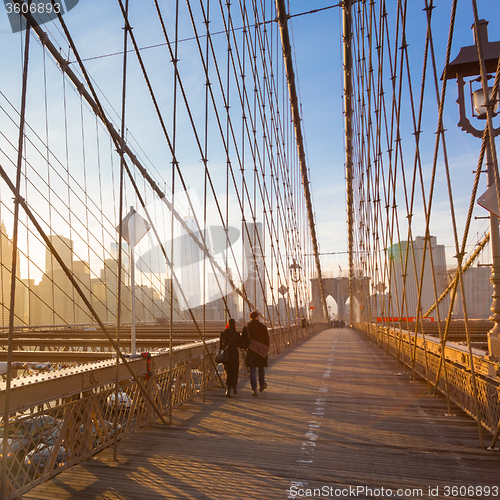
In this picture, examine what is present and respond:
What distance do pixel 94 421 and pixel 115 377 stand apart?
379mm

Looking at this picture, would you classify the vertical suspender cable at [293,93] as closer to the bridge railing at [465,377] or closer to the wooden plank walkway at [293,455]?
the bridge railing at [465,377]

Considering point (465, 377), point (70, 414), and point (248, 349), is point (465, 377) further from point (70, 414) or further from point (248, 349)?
point (70, 414)

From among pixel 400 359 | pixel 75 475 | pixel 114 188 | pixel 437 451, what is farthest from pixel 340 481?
pixel 114 188

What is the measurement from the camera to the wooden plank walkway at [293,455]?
2.81 metres

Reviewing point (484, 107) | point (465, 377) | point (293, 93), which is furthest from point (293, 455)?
point (293, 93)

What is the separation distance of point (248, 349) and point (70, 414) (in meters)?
3.52

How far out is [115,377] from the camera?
365 cm

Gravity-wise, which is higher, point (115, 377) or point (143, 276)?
point (143, 276)

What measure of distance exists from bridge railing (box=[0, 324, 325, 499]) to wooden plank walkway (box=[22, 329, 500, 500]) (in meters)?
0.12

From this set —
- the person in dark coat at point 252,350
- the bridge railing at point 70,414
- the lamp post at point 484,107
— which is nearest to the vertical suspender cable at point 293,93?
the lamp post at point 484,107

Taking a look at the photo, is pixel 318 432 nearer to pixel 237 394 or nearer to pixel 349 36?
pixel 237 394

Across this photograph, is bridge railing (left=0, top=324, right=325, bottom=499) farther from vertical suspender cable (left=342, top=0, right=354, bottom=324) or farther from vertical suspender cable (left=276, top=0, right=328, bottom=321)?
vertical suspender cable (left=342, top=0, right=354, bottom=324)

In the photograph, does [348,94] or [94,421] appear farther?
[348,94]

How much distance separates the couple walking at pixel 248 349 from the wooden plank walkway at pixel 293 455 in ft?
1.17
